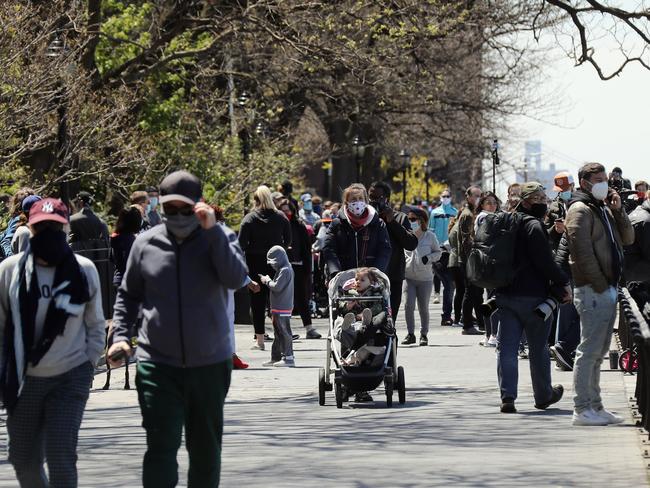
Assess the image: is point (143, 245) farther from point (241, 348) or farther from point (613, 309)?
point (241, 348)

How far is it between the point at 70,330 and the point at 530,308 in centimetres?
537

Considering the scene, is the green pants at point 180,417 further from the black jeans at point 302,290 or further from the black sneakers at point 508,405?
the black jeans at point 302,290

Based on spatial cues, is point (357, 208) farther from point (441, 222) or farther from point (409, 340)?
point (441, 222)

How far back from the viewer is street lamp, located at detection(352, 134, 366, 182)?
143 feet

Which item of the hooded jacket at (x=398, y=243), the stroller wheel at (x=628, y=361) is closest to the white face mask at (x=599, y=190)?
the stroller wheel at (x=628, y=361)

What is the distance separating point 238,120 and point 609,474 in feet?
73.5

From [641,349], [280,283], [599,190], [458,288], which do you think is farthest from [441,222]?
[641,349]

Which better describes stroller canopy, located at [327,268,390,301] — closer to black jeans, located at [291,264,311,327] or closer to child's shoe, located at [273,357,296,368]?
child's shoe, located at [273,357,296,368]

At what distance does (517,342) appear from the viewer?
40.0 feet

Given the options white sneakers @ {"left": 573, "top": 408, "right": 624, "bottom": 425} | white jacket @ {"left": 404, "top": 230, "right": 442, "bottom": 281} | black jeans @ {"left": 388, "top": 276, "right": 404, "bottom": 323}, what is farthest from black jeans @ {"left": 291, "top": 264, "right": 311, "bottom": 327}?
white sneakers @ {"left": 573, "top": 408, "right": 624, "bottom": 425}

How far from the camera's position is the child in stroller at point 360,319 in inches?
498

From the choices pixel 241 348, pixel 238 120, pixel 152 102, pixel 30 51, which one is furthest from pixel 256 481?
pixel 238 120

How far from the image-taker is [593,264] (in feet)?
36.8

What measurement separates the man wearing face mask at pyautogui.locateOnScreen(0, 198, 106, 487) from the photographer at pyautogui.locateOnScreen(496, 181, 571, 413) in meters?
5.19
